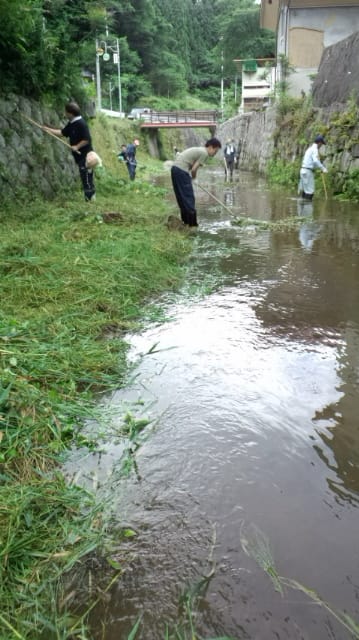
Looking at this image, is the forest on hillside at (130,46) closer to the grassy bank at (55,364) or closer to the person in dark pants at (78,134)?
the person in dark pants at (78,134)

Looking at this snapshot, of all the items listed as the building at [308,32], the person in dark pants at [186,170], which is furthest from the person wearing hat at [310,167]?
the building at [308,32]

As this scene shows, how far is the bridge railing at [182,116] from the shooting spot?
47.8 metres

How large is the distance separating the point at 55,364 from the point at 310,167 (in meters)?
10.7

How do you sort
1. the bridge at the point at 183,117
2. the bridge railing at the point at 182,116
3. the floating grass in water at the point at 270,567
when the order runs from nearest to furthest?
the floating grass in water at the point at 270,567 < the bridge at the point at 183,117 < the bridge railing at the point at 182,116

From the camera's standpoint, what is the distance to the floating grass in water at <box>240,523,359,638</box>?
1547 mm

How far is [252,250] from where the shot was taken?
277 inches

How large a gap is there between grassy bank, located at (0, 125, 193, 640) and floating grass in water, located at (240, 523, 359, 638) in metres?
0.58

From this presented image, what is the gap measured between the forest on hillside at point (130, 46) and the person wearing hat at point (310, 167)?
19.1ft

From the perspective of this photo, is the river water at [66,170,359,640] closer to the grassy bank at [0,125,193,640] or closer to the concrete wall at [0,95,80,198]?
the grassy bank at [0,125,193,640]

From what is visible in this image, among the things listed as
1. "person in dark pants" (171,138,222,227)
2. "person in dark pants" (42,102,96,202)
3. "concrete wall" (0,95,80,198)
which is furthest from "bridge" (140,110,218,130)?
"person in dark pants" (171,138,222,227)

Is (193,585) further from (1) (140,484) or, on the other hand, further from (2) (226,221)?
(2) (226,221)

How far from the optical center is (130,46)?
61.0m

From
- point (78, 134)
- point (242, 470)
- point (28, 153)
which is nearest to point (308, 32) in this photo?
point (78, 134)

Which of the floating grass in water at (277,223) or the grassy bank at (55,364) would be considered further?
the floating grass in water at (277,223)
